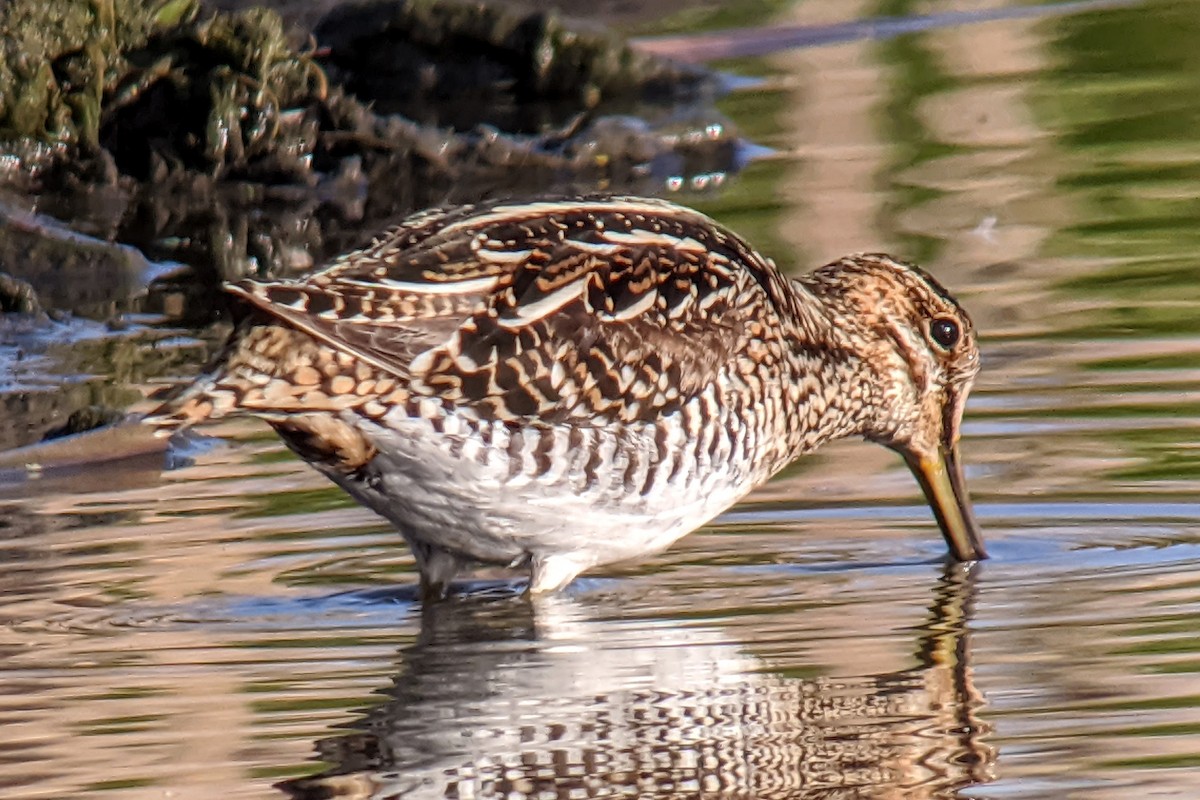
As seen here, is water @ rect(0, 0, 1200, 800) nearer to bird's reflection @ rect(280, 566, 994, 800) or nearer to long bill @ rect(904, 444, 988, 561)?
bird's reflection @ rect(280, 566, 994, 800)

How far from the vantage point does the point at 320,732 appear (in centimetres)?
540

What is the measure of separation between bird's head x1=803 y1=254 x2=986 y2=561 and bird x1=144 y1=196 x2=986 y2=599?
1.08 feet

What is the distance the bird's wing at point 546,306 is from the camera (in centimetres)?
626

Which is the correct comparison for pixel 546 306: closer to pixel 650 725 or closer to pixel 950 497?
pixel 650 725

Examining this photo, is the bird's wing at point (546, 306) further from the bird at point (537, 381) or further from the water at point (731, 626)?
the water at point (731, 626)

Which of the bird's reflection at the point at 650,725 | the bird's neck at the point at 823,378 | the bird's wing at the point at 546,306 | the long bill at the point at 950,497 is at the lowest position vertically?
the bird's reflection at the point at 650,725

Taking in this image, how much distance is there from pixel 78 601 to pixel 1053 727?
2.78m

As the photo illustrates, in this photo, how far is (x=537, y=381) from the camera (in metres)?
6.52

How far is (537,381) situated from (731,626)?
0.79m

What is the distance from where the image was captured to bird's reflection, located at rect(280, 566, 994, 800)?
4957mm

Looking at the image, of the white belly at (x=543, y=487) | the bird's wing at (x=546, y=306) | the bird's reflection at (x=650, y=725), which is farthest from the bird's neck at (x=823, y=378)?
the bird's reflection at (x=650, y=725)

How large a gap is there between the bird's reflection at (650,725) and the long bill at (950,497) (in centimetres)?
74

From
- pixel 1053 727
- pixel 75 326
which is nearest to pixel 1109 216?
pixel 75 326

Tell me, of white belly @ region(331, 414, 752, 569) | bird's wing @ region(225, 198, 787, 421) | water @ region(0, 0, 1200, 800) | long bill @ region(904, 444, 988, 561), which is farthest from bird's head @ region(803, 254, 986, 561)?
white belly @ region(331, 414, 752, 569)
